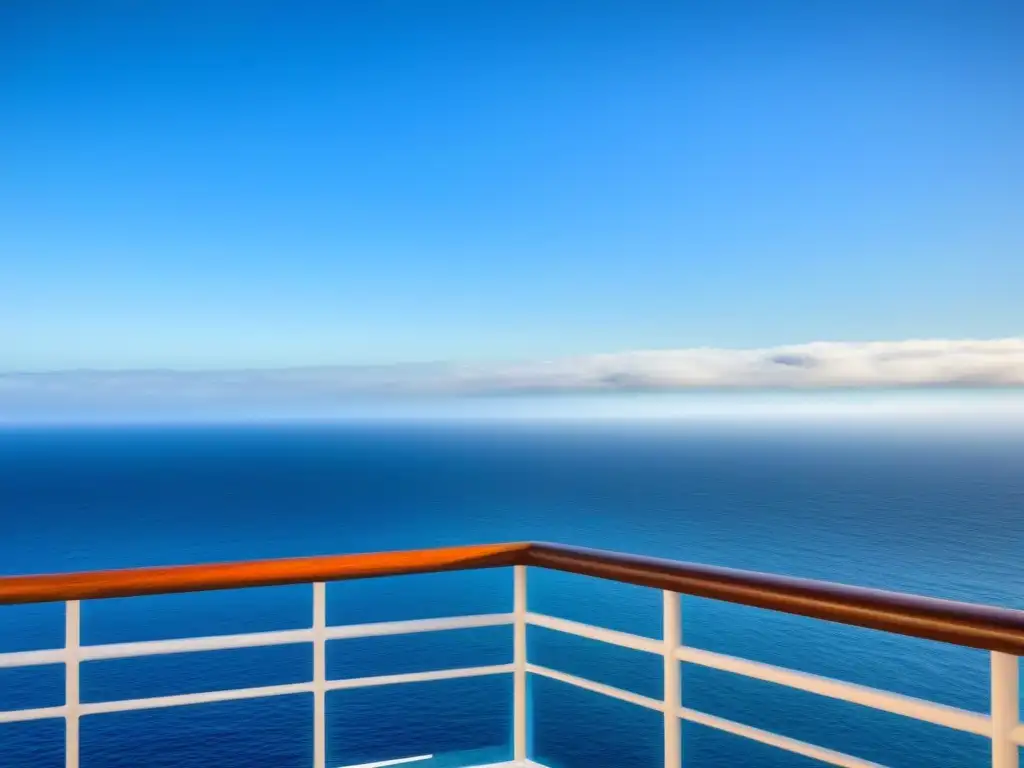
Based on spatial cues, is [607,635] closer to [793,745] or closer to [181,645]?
[793,745]

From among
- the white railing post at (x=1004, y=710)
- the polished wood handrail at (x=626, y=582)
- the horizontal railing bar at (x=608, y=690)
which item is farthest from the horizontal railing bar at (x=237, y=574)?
the white railing post at (x=1004, y=710)

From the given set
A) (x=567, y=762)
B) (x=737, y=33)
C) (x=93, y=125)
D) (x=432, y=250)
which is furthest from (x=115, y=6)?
(x=567, y=762)

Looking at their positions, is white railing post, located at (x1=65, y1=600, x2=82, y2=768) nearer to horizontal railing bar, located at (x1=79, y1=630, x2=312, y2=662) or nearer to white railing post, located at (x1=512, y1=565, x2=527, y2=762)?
horizontal railing bar, located at (x1=79, y1=630, x2=312, y2=662)

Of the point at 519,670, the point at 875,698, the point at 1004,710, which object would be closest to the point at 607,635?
the point at 519,670

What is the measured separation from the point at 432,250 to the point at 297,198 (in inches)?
212

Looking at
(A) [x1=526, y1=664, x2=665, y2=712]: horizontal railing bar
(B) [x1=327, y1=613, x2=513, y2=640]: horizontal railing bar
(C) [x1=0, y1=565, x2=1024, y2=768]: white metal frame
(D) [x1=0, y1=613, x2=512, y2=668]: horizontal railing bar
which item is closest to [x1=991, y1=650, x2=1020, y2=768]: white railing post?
(C) [x1=0, y1=565, x2=1024, y2=768]: white metal frame

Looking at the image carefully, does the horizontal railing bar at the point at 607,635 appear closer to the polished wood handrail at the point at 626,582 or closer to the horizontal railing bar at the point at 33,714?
the polished wood handrail at the point at 626,582

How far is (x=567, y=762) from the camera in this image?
2019cm

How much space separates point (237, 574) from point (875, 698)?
1153 millimetres

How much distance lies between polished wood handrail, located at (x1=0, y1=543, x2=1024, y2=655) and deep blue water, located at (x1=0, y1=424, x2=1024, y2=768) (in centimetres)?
49

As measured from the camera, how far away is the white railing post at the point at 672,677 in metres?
1.52

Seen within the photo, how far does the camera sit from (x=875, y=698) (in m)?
1.16

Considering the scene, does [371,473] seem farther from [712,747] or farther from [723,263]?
[712,747]

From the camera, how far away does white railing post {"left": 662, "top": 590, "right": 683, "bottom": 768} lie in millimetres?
1516
